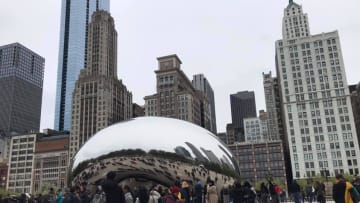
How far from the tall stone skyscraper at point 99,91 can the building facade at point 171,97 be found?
44.1 ft

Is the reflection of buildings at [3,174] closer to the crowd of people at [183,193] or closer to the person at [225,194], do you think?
the crowd of people at [183,193]

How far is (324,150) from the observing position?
105875 millimetres

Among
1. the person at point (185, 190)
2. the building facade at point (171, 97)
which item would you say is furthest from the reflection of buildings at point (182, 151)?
the building facade at point (171, 97)

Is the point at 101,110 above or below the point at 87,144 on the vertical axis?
above

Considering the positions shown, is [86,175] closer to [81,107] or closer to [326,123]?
[326,123]

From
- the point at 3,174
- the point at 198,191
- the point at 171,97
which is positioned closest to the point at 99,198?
the point at 198,191

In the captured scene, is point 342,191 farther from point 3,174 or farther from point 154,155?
point 3,174

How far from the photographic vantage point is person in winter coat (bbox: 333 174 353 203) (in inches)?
382

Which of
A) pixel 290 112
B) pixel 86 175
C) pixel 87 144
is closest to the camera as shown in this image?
pixel 86 175

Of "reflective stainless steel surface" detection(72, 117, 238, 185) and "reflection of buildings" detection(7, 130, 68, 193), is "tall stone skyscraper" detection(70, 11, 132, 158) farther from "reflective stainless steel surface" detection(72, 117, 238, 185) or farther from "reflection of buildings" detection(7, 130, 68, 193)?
"reflective stainless steel surface" detection(72, 117, 238, 185)

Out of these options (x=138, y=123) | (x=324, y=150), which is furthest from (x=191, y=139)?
(x=324, y=150)

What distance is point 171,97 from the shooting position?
13650 cm

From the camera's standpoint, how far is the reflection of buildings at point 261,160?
118625 millimetres

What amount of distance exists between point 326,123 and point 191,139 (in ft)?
341
